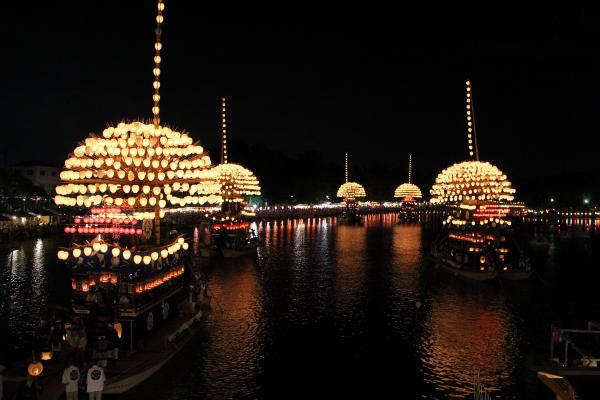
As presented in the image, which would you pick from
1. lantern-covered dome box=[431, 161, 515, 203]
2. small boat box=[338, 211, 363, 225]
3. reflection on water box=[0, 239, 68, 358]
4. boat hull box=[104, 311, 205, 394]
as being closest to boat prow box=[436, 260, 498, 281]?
lantern-covered dome box=[431, 161, 515, 203]

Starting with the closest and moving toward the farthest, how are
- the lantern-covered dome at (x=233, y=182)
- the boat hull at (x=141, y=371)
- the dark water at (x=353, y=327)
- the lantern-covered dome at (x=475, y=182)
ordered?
the boat hull at (x=141, y=371), the dark water at (x=353, y=327), the lantern-covered dome at (x=475, y=182), the lantern-covered dome at (x=233, y=182)

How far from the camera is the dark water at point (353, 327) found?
58.3 ft

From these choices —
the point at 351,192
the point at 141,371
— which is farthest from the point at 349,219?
the point at 141,371

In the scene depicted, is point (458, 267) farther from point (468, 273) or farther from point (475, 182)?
point (475, 182)

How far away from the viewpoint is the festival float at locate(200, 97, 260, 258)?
4828 cm

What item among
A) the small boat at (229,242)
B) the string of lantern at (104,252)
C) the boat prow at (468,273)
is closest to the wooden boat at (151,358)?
the string of lantern at (104,252)

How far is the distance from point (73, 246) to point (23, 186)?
66.7 m

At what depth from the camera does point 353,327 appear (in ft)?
81.3

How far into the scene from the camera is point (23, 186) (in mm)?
76875

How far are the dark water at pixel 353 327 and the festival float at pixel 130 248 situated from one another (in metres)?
1.31

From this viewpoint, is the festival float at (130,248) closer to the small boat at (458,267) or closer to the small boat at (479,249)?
the small boat at (458,267)

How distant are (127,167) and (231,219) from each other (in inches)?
1151

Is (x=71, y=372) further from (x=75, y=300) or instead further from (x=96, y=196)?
(x=96, y=196)

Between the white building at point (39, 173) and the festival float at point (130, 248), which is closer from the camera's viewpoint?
the festival float at point (130, 248)
